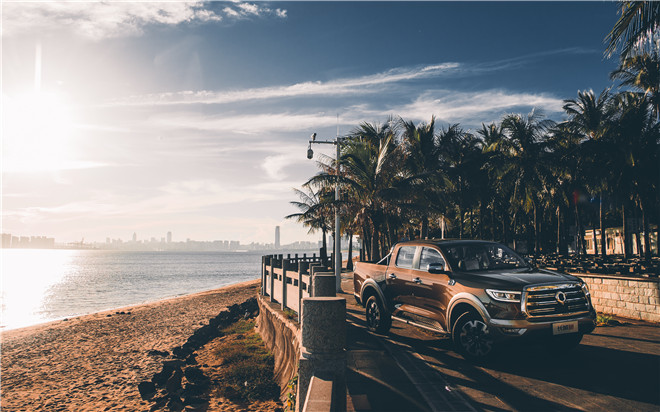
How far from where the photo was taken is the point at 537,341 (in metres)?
5.84

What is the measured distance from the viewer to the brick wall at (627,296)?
9.86 m

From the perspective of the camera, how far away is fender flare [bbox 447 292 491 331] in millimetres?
6021

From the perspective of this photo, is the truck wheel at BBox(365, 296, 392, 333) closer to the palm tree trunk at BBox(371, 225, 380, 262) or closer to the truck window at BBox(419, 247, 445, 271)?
the truck window at BBox(419, 247, 445, 271)

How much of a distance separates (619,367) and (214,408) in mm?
7419

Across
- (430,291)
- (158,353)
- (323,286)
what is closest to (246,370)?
(323,286)

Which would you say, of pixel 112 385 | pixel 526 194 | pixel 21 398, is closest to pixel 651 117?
pixel 526 194

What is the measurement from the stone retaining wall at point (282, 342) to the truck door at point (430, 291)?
2.35 metres

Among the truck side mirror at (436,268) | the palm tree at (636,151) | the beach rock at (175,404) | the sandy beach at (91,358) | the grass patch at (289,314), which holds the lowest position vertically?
the sandy beach at (91,358)

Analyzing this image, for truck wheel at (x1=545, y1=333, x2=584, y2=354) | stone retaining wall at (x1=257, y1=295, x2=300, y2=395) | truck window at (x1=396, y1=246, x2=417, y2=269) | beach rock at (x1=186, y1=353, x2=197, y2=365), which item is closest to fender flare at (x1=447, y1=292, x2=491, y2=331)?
truck wheel at (x1=545, y1=333, x2=584, y2=354)

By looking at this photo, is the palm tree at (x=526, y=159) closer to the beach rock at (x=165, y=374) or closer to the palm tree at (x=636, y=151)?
the palm tree at (x=636, y=151)

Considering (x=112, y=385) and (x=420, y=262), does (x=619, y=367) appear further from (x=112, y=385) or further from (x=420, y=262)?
(x=112, y=385)

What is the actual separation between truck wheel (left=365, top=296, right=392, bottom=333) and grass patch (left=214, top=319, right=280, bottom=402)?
8.39 feet

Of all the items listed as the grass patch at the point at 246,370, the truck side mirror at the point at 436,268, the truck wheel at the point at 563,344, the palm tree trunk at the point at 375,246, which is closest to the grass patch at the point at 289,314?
the grass patch at the point at 246,370

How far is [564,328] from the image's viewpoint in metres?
5.85
